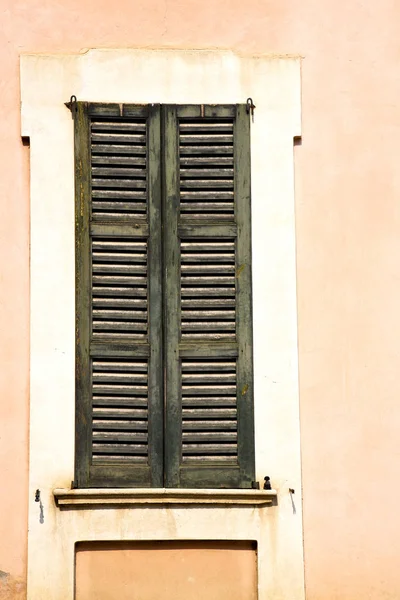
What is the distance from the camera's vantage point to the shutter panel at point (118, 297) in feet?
23.0

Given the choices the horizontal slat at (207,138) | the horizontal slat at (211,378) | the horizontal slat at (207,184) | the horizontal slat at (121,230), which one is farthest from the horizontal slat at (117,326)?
the horizontal slat at (207,138)

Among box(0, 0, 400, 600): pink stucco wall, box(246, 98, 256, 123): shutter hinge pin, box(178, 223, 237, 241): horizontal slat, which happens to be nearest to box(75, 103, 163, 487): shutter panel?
box(178, 223, 237, 241): horizontal slat

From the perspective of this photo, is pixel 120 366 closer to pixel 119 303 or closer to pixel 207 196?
pixel 119 303

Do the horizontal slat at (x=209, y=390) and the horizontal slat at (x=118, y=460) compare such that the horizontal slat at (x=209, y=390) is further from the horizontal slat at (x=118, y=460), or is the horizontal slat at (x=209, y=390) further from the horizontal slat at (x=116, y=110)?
the horizontal slat at (x=116, y=110)

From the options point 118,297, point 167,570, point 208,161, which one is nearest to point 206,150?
point 208,161

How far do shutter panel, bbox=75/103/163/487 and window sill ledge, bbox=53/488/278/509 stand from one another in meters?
0.07

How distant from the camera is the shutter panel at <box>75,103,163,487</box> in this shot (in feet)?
23.0

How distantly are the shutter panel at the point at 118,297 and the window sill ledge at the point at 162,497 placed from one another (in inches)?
2.9

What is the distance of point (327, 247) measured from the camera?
23.5ft

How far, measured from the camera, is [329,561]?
6973 millimetres

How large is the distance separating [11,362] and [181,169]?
1.45 m

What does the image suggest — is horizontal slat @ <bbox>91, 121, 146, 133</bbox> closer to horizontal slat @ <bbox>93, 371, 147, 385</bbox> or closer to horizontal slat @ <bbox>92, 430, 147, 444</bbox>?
horizontal slat @ <bbox>93, 371, 147, 385</bbox>

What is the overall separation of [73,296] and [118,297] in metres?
0.25

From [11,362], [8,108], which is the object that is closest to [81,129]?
[8,108]
